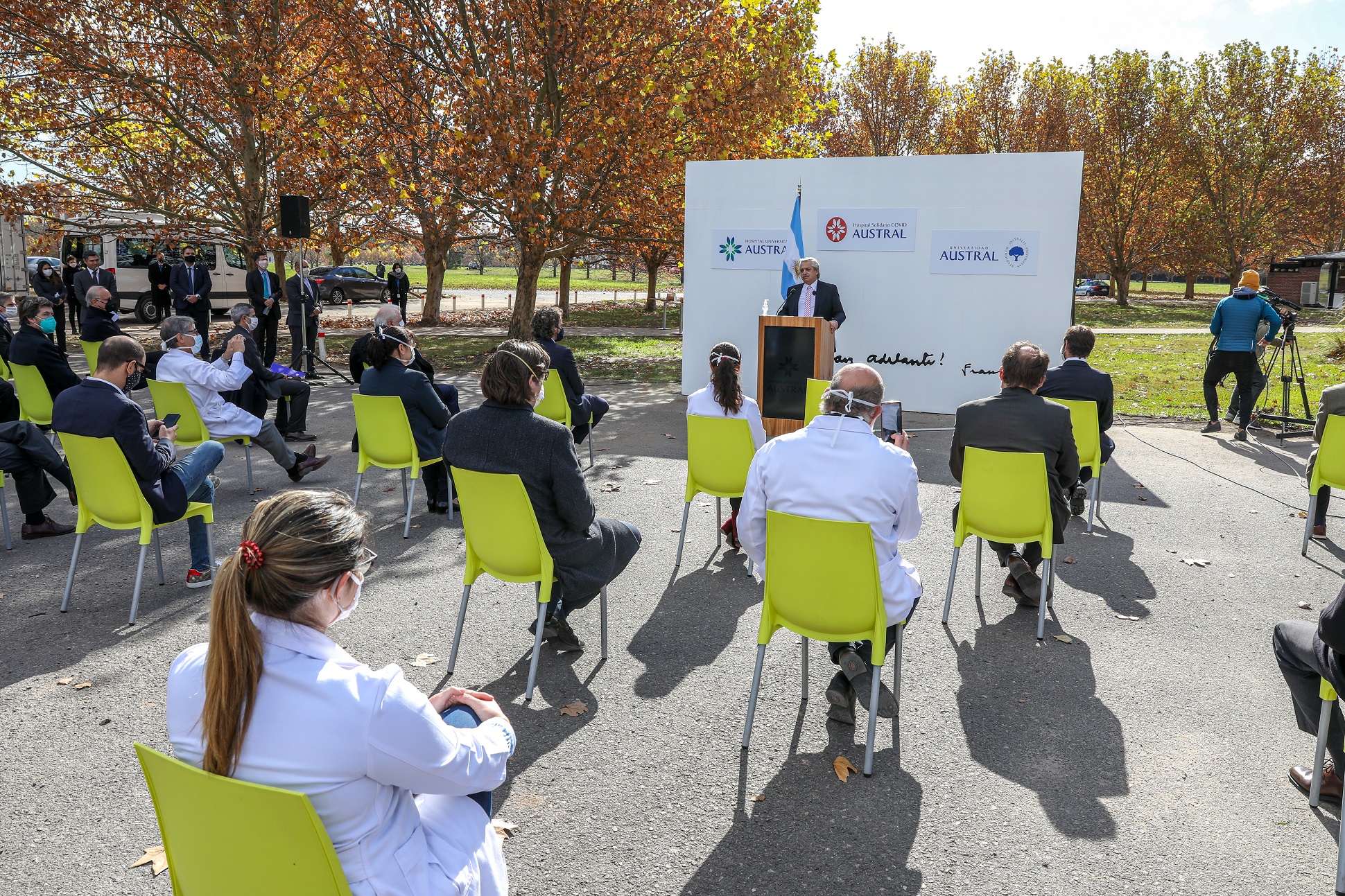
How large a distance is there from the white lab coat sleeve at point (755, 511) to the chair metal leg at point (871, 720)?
0.57 meters

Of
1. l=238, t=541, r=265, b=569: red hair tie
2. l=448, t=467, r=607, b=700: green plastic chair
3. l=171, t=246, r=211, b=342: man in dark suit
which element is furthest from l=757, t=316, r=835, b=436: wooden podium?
l=171, t=246, r=211, b=342: man in dark suit

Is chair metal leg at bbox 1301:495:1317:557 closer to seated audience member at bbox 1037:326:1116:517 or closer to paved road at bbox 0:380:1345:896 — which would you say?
paved road at bbox 0:380:1345:896

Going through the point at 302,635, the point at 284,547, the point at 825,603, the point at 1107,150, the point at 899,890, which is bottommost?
the point at 899,890

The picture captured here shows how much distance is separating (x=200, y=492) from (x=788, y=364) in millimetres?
5865

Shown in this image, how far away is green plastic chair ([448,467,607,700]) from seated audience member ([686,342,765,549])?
6.51 feet

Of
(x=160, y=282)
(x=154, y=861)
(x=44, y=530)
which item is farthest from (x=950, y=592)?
(x=160, y=282)

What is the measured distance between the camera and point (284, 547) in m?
1.69

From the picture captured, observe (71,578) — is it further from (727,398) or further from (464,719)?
(464,719)

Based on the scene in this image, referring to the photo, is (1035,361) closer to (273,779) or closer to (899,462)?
(899,462)

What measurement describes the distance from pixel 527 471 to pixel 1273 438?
351 inches

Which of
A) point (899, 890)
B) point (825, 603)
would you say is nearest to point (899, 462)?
point (825, 603)

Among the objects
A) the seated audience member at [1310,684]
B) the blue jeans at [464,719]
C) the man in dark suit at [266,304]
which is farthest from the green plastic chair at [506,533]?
the man in dark suit at [266,304]

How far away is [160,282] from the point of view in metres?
21.3

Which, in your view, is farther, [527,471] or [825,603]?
[527,471]
